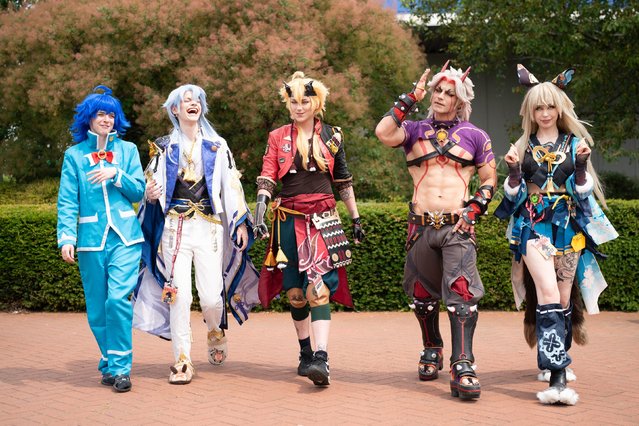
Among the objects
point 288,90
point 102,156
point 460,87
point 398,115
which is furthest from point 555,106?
point 102,156

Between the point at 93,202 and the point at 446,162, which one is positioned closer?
the point at 446,162

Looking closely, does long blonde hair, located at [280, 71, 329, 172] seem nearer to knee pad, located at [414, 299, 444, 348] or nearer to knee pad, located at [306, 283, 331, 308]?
knee pad, located at [306, 283, 331, 308]

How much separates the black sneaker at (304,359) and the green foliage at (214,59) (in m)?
6.94

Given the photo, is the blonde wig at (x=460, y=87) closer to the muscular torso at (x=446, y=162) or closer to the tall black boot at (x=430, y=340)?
the muscular torso at (x=446, y=162)

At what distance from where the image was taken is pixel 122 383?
19.5 ft

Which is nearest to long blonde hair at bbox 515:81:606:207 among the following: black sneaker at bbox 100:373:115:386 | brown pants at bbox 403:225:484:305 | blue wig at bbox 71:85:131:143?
brown pants at bbox 403:225:484:305

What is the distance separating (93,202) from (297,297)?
1623 millimetres

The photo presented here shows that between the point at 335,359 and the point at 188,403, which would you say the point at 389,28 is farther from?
the point at 188,403

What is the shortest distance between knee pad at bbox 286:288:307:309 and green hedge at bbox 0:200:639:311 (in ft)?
11.5

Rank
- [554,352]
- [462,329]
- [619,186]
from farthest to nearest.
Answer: [619,186], [462,329], [554,352]

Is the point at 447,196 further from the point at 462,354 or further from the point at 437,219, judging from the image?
the point at 462,354

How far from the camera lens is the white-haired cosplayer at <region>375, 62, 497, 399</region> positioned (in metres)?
5.86

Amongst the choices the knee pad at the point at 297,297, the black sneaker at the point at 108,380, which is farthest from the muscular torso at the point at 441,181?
the black sneaker at the point at 108,380

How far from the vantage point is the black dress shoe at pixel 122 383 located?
19.5 feet
